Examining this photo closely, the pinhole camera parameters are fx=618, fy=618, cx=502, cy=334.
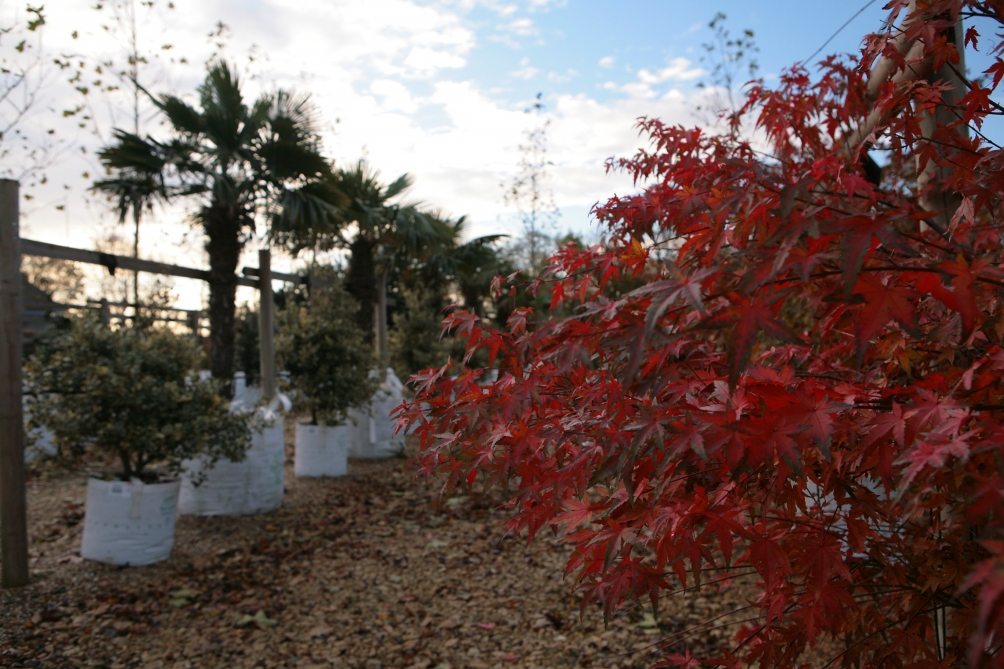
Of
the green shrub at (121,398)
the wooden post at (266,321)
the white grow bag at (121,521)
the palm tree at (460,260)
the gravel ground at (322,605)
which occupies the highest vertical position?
the palm tree at (460,260)

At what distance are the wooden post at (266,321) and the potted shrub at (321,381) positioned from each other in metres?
0.50

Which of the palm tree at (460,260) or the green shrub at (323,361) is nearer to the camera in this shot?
the green shrub at (323,361)

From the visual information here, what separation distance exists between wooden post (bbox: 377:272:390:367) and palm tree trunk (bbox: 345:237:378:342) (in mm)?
194

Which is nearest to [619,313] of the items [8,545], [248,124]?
[8,545]

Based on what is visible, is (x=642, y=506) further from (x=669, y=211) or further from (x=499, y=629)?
(x=499, y=629)

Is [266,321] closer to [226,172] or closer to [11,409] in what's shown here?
[226,172]

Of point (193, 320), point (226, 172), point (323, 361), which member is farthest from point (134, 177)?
point (193, 320)

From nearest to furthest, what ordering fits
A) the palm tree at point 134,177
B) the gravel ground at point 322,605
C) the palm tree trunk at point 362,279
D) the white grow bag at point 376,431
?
1. the gravel ground at point 322,605
2. the palm tree at point 134,177
3. the white grow bag at point 376,431
4. the palm tree trunk at point 362,279

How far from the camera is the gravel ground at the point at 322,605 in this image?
9.98ft

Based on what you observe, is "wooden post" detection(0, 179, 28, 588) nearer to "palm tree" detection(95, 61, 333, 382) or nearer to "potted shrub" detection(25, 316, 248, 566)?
"potted shrub" detection(25, 316, 248, 566)

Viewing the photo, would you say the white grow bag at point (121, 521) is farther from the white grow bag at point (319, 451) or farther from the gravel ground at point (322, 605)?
the white grow bag at point (319, 451)

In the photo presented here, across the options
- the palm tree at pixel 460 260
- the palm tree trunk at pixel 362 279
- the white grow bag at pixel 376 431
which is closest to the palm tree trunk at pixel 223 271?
the white grow bag at pixel 376 431

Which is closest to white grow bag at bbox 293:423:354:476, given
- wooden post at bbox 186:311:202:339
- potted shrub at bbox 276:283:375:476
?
potted shrub at bbox 276:283:375:476

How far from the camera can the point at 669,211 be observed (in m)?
1.99
